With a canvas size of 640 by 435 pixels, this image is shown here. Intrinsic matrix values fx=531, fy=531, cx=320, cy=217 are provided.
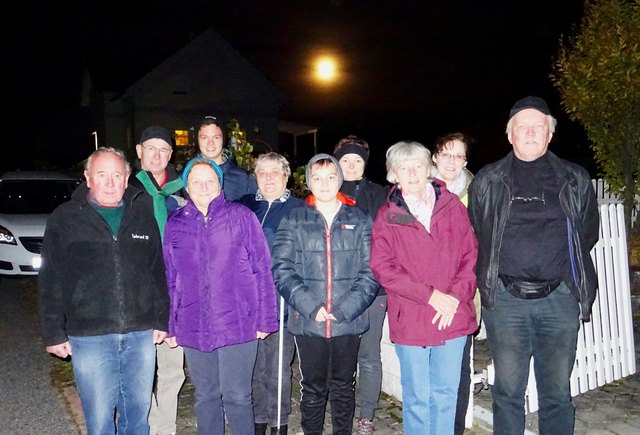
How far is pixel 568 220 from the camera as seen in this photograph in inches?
126

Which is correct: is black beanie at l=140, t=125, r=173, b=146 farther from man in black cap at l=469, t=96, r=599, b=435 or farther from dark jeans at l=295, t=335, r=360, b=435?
man in black cap at l=469, t=96, r=599, b=435

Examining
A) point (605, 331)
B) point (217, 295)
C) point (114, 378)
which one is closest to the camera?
point (114, 378)

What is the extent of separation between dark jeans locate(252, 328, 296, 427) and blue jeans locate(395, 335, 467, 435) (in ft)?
3.00

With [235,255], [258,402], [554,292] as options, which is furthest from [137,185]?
[554,292]

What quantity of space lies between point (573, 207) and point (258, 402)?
2.54 meters

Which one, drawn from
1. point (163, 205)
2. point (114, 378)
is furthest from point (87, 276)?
point (163, 205)

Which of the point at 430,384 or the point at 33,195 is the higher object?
the point at 33,195

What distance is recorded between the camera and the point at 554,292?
3250 mm

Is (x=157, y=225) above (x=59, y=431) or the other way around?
above

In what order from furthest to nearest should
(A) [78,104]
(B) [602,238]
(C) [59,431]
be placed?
1. (A) [78,104]
2. (B) [602,238]
3. (C) [59,431]

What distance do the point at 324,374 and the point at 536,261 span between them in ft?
4.96

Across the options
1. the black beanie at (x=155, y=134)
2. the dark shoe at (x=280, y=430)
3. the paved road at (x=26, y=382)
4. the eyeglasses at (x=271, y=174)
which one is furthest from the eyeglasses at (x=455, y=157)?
the paved road at (x=26, y=382)

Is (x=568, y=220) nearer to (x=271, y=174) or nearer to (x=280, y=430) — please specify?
(x=271, y=174)

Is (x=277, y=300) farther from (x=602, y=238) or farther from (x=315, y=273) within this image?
(x=602, y=238)
